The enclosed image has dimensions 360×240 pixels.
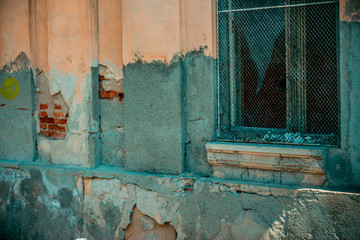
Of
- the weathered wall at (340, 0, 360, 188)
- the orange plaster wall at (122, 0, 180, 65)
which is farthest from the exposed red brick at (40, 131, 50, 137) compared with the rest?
the weathered wall at (340, 0, 360, 188)

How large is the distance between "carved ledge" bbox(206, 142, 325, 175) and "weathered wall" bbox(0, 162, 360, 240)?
0.16m

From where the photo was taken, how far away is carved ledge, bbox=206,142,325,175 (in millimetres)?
2684

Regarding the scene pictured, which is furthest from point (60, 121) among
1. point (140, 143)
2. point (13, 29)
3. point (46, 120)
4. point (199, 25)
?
point (199, 25)

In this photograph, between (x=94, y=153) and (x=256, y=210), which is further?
(x=94, y=153)

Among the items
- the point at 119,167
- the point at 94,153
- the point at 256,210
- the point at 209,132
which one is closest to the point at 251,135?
the point at 209,132

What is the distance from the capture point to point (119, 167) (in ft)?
11.6

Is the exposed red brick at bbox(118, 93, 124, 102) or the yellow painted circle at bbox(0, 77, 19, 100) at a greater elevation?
the yellow painted circle at bbox(0, 77, 19, 100)

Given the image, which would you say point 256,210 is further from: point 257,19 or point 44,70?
point 44,70

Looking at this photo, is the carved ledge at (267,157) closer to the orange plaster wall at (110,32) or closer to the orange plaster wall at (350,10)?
the orange plaster wall at (350,10)

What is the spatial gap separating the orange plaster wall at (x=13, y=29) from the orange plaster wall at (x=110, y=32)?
87 centimetres

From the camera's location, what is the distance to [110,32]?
3.51 metres

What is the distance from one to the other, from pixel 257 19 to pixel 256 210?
60.7 inches

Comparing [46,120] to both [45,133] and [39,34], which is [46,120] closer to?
[45,133]

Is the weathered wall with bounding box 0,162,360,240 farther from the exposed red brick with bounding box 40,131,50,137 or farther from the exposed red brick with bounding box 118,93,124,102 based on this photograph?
the exposed red brick with bounding box 118,93,124,102
